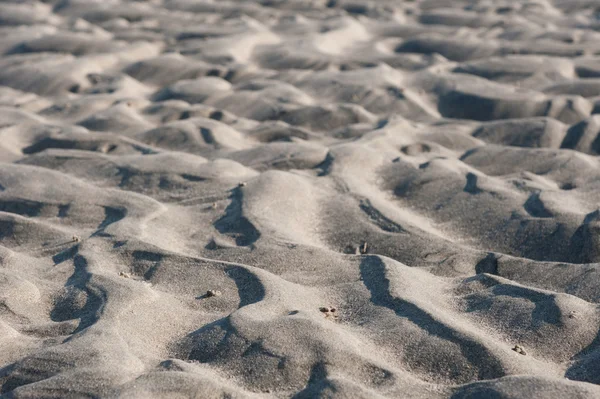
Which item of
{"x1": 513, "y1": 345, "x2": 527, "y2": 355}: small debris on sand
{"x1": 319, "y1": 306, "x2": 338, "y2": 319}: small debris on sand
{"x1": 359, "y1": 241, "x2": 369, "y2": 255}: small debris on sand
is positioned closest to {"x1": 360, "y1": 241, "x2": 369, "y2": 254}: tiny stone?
{"x1": 359, "y1": 241, "x2": 369, "y2": 255}: small debris on sand

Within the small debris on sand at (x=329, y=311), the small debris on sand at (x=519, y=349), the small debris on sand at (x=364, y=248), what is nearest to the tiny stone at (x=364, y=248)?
the small debris on sand at (x=364, y=248)

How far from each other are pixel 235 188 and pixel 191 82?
61.5 inches

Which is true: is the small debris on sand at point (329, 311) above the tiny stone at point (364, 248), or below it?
above

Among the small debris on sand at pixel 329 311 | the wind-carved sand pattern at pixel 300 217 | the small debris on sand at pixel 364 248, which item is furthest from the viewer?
the small debris on sand at pixel 364 248

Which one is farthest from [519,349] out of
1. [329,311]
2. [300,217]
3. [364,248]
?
[300,217]

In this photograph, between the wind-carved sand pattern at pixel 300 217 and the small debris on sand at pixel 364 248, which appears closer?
the wind-carved sand pattern at pixel 300 217

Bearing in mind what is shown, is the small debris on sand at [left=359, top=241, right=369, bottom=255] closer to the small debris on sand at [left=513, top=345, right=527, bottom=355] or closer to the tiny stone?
the tiny stone

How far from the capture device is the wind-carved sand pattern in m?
1.62

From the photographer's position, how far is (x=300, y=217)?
2.41m

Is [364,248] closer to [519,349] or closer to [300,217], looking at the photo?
[300,217]

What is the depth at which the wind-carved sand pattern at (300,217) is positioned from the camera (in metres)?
1.62

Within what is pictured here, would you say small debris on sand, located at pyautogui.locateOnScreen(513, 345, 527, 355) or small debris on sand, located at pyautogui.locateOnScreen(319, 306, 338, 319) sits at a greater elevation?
small debris on sand, located at pyautogui.locateOnScreen(513, 345, 527, 355)

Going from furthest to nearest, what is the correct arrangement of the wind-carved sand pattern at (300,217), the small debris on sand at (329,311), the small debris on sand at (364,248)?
the small debris on sand at (364,248) < the small debris on sand at (329,311) < the wind-carved sand pattern at (300,217)

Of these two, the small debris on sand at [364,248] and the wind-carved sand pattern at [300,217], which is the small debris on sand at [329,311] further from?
the small debris on sand at [364,248]
